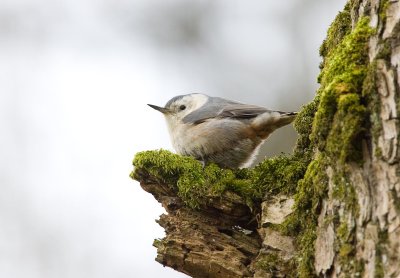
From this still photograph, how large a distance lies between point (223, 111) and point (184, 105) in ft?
1.69

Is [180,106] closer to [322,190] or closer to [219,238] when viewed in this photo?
[219,238]

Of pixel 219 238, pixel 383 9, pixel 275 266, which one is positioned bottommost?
pixel 275 266

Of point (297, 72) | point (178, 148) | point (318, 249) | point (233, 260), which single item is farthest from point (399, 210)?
point (297, 72)

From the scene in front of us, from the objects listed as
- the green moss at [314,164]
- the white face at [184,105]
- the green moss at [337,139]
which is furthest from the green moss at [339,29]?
the white face at [184,105]

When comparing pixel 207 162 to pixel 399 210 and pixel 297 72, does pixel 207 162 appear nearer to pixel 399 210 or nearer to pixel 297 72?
pixel 399 210

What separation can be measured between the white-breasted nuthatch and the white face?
7.7 inches

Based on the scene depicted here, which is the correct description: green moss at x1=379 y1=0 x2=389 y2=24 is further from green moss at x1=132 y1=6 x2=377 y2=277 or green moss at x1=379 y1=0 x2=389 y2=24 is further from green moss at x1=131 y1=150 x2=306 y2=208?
green moss at x1=131 y1=150 x2=306 y2=208

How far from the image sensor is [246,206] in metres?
2.99

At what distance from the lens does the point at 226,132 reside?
4.20m

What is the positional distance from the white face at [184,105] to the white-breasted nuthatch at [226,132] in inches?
7.7

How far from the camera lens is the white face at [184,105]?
4699 millimetres

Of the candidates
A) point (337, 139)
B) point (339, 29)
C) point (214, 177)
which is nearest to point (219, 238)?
point (214, 177)

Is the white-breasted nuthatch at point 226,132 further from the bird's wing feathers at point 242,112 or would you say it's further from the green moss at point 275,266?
the green moss at point 275,266

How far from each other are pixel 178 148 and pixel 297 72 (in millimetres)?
3575
